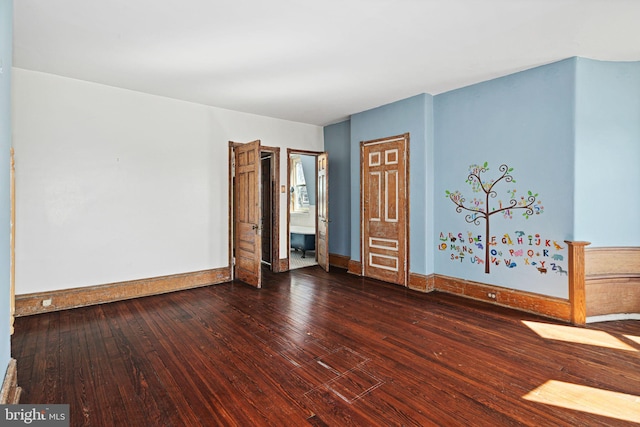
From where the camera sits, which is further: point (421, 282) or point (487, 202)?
point (421, 282)

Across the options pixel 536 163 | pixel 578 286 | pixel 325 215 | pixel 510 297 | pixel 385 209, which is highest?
pixel 536 163

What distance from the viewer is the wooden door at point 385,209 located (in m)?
5.05

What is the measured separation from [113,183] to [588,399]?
527cm

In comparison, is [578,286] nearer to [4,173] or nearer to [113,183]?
[4,173]

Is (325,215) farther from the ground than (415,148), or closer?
closer

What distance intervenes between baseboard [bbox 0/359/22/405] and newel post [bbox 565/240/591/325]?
4.76m

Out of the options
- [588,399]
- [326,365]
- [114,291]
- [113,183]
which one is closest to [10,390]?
[326,365]

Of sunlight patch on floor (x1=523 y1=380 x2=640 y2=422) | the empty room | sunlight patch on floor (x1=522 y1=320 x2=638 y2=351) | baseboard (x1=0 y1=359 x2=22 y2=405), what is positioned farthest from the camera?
sunlight patch on floor (x1=522 y1=320 x2=638 y2=351)

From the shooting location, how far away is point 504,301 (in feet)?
13.4

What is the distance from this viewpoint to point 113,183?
4352 millimetres

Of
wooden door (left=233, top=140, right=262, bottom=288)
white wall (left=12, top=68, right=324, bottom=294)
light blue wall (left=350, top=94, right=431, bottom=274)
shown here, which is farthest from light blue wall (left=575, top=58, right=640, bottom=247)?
white wall (left=12, top=68, right=324, bottom=294)

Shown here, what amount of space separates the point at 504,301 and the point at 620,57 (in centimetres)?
298

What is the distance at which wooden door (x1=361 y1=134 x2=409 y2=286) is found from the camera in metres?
5.05

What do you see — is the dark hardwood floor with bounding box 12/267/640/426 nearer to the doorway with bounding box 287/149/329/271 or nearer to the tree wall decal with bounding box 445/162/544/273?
the tree wall decal with bounding box 445/162/544/273
